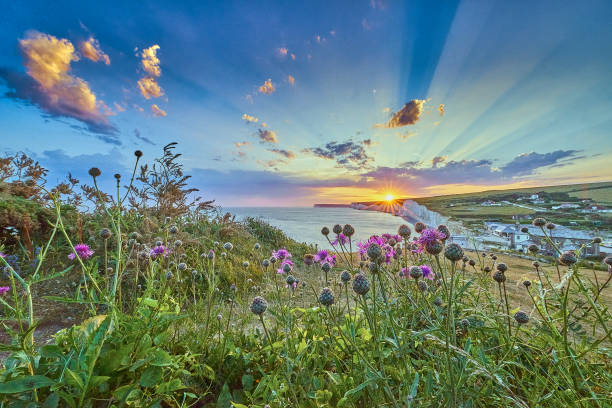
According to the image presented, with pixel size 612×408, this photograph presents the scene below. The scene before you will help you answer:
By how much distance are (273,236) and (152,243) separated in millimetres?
4767

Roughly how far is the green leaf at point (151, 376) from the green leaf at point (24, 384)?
1.00ft

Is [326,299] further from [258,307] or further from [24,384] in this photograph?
[24,384]

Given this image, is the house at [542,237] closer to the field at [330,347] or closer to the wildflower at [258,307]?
the field at [330,347]

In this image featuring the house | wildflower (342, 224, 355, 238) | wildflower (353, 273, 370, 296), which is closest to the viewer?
wildflower (353, 273, 370, 296)

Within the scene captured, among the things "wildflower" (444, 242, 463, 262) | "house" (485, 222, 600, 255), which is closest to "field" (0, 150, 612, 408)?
"wildflower" (444, 242, 463, 262)

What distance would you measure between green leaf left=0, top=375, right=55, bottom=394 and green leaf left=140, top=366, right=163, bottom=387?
12.0 inches

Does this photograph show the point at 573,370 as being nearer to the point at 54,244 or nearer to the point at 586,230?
the point at 586,230

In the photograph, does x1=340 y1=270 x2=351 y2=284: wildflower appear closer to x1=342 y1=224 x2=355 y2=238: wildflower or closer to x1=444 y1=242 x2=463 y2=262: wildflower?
x1=342 y1=224 x2=355 y2=238: wildflower

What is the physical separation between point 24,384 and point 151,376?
1.39 ft

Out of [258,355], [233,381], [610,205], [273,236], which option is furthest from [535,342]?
[273,236]

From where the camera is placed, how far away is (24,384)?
935 mm

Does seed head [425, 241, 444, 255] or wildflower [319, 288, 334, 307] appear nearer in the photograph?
seed head [425, 241, 444, 255]

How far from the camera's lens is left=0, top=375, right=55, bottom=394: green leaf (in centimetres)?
89

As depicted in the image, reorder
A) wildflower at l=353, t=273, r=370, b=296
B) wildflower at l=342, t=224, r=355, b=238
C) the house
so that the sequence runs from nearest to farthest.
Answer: wildflower at l=353, t=273, r=370, b=296, the house, wildflower at l=342, t=224, r=355, b=238
